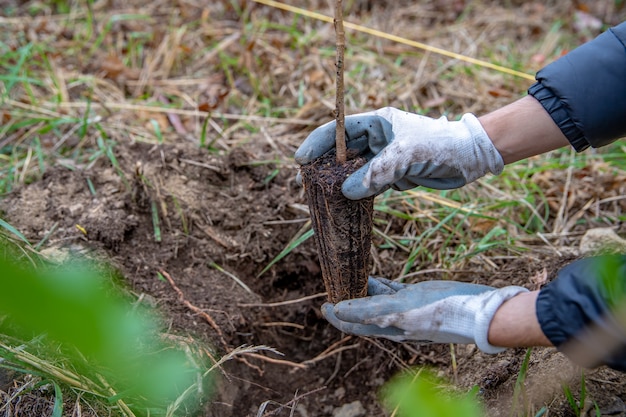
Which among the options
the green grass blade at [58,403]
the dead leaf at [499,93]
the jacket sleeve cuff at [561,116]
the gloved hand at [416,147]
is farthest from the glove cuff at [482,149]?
the dead leaf at [499,93]

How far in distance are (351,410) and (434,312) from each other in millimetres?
622

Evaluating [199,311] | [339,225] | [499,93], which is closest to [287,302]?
[199,311]

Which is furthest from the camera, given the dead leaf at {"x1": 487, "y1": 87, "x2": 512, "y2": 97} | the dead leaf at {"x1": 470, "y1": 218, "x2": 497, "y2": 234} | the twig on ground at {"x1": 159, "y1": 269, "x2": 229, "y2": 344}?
the dead leaf at {"x1": 487, "y1": 87, "x2": 512, "y2": 97}

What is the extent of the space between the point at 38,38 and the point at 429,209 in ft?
8.20

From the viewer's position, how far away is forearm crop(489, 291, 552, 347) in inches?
45.7

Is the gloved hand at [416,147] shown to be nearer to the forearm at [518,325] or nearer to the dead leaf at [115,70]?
the forearm at [518,325]

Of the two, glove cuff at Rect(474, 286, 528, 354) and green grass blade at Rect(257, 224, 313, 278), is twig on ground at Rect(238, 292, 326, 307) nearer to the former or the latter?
green grass blade at Rect(257, 224, 313, 278)

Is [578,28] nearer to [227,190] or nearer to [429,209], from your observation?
[429,209]

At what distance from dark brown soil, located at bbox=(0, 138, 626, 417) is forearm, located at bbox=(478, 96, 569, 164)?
1.56 feet

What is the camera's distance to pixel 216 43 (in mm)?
3275

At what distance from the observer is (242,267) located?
1980mm

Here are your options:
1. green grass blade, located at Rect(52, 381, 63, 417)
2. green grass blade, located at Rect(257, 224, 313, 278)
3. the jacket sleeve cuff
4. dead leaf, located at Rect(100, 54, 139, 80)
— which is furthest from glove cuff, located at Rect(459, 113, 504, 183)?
dead leaf, located at Rect(100, 54, 139, 80)

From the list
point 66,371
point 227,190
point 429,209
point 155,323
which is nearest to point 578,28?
point 429,209

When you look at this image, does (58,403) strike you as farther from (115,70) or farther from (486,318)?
(115,70)
